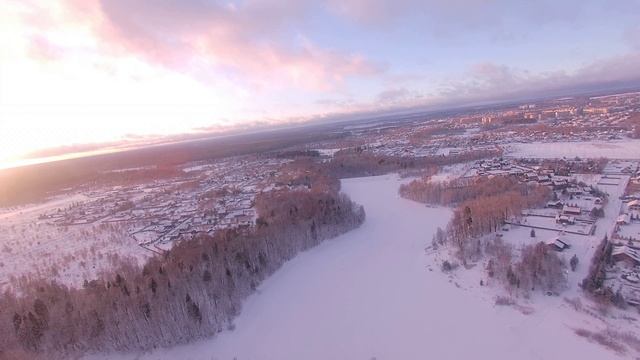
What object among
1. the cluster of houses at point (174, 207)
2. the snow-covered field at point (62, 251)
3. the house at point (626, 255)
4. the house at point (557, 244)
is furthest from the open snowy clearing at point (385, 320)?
the snow-covered field at point (62, 251)

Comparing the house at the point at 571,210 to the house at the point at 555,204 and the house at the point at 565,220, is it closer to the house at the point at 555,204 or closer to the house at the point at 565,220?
the house at the point at 565,220

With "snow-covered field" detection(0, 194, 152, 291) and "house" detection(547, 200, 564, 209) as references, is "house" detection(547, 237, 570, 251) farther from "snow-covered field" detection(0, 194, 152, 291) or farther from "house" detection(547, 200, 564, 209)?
"snow-covered field" detection(0, 194, 152, 291)

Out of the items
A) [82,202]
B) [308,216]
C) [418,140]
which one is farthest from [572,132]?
[82,202]

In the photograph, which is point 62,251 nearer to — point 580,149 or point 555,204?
point 555,204

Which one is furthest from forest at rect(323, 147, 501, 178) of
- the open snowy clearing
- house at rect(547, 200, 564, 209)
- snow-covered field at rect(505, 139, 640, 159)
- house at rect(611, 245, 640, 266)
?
house at rect(611, 245, 640, 266)

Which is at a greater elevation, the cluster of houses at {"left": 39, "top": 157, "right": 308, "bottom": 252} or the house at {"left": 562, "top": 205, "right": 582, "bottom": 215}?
the cluster of houses at {"left": 39, "top": 157, "right": 308, "bottom": 252}

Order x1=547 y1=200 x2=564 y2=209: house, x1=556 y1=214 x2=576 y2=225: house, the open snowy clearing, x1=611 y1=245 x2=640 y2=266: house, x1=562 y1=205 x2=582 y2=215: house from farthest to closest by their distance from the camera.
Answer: x1=547 y1=200 x2=564 y2=209: house → x1=562 y1=205 x2=582 y2=215: house → x1=556 y1=214 x2=576 y2=225: house → x1=611 y1=245 x2=640 y2=266: house → the open snowy clearing
